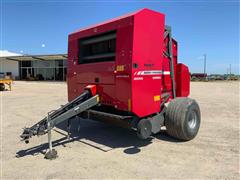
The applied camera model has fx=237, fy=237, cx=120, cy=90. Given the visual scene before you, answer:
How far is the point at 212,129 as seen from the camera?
7012mm

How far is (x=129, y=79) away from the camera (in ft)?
15.2

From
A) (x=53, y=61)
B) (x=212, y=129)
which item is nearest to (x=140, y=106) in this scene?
(x=212, y=129)

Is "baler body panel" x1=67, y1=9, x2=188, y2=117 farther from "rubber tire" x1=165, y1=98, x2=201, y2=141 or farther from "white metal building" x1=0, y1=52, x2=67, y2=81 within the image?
"white metal building" x1=0, y1=52, x2=67, y2=81

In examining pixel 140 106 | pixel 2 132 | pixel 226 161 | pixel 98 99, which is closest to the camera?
pixel 226 161

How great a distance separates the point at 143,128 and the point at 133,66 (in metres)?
1.27

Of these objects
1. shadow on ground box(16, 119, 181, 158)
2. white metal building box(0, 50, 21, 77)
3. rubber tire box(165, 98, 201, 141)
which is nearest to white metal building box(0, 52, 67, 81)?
white metal building box(0, 50, 21, 77)

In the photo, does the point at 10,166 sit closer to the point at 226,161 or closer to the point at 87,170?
the point at 87,170

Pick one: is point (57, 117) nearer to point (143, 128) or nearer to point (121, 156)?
point (121, 156)

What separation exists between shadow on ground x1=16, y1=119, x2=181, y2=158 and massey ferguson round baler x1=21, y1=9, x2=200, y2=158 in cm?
46

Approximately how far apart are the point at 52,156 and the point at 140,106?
6.55 ft

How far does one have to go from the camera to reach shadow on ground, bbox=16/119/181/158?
17.1ft

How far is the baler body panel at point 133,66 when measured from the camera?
4664 mm

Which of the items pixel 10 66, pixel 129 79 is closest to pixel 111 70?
pixel 129 79

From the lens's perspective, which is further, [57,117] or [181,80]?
[181,80]
